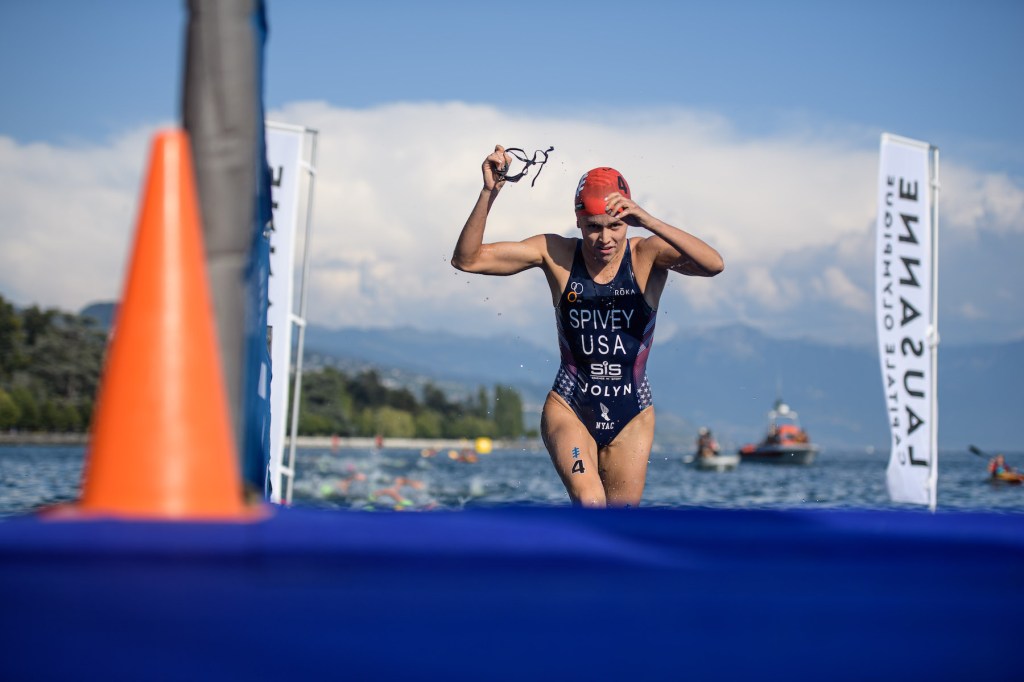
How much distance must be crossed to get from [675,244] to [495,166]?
84cm

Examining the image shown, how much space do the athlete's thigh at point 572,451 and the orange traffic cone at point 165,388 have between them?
2688mm

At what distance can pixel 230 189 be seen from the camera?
233 centimetres


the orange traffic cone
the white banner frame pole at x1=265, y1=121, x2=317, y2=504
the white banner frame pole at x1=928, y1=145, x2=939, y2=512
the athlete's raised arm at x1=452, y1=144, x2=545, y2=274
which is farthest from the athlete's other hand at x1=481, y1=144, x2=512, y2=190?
the white banner frame pole at x1=928, y1=145, x2=939, y2=512

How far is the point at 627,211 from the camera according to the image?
4.21 metres

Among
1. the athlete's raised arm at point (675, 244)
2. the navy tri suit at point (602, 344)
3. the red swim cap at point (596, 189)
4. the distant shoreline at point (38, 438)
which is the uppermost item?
the red swim cap at point (596, 189)

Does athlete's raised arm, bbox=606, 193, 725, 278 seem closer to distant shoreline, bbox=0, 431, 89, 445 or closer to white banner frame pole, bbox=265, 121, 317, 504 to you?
white banner frame pole, bbox=265, 121, 317, 504

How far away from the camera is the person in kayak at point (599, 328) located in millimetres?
4746

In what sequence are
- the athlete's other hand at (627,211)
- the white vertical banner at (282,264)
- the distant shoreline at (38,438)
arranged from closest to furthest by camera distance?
the athlete's other hand at (627,211), the white vertical banner at (282,264), the distant shoreline at (38,438)

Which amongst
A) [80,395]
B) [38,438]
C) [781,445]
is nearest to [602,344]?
[781,445]

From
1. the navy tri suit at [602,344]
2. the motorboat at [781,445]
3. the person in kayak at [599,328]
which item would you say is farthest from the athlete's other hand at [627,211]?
the motorboat at [781,445]

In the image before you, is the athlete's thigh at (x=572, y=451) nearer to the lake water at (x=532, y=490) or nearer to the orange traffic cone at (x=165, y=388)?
the lake water at (x=532, y=490)

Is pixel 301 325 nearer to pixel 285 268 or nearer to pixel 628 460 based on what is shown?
pixel 285 268

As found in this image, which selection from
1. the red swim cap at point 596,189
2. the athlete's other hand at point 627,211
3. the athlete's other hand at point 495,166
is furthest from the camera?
the red swim cap at point 596,189

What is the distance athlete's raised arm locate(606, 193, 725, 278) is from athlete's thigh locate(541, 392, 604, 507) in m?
0.87
